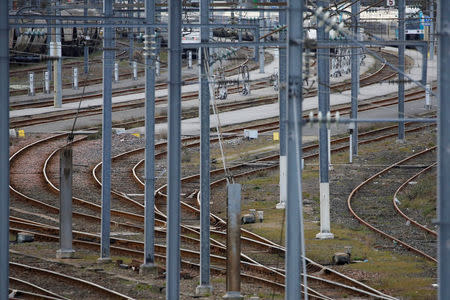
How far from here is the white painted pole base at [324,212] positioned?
1897 cm

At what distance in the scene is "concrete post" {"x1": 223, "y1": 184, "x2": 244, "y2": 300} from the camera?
1492 centimetres

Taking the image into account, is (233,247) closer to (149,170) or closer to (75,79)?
(149,170)

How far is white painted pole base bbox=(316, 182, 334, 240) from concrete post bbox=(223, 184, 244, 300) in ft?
13.0

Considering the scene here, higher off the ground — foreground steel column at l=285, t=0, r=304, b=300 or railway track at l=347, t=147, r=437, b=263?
foreground steel column at l=285, t=0, r=304, b=300

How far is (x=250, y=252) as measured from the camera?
18328mm

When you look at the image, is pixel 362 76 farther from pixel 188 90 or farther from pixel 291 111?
pixel 291 111

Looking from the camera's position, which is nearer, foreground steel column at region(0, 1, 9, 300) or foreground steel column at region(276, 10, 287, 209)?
foreground steel column at region(0, 1, 9, 300)

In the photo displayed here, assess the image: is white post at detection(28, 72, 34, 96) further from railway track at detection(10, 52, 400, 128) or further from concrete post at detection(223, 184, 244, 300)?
concrete post at detection(223, 184, 244, 300)

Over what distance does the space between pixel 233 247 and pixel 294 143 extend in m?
5.44

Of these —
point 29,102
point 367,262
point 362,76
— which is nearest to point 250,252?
point 367,262

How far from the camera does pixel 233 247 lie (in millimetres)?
15188

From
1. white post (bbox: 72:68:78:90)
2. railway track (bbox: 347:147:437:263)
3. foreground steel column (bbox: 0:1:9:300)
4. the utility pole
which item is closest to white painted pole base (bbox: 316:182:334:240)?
the utility pole

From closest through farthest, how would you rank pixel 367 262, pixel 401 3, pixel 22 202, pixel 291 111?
pixel 291 111 → pixel 367 262 → pixel 22 202 → pixel 401 3

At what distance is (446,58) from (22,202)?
15.2m
